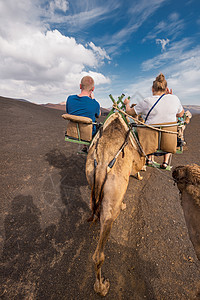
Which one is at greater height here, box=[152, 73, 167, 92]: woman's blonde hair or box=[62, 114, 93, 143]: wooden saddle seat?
box=[152, 73, 167, 92]: woman's blonde hair

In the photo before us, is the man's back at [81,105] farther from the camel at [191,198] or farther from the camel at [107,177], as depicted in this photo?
the camel at [191,198]

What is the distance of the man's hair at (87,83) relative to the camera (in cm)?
342

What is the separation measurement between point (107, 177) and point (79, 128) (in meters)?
2.07

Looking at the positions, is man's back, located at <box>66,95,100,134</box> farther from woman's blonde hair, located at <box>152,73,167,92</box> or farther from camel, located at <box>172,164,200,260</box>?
camel, located at <box>172,164,200,260</box>

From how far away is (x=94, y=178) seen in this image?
2.08 meters

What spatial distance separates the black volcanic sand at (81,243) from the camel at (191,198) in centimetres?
143

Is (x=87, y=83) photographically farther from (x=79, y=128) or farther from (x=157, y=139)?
(x=157, y=139)

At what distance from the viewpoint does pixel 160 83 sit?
3.01 m

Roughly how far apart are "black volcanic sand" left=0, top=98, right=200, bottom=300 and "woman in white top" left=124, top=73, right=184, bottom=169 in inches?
104

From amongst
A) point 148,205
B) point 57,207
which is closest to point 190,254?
point 148,205

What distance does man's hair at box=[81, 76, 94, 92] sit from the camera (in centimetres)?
342

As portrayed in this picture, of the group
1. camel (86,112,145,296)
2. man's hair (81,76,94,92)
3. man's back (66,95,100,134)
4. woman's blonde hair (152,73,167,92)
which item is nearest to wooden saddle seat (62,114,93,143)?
man's back (66,95,100,134)

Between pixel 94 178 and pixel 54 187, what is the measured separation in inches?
126

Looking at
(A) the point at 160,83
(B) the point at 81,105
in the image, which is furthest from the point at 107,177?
(A) the point at 160,83
